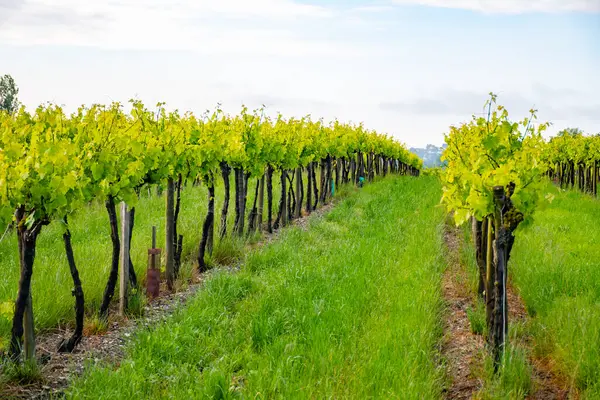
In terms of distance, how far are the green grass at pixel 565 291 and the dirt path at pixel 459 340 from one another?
2.21ft

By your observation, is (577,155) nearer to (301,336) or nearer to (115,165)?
(301,336)

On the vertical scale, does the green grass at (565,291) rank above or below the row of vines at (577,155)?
below

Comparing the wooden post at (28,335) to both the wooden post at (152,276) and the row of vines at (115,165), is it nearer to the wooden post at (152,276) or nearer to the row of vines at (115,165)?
the row of vines at (115,165)

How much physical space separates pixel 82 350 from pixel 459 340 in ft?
12.7

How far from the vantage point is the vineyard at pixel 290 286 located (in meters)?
5.01

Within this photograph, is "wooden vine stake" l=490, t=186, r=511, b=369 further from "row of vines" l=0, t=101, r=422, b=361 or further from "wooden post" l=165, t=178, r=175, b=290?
"wooden post" l=165, t=178, r=175, b=290

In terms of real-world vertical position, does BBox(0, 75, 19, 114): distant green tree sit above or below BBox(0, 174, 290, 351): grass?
above

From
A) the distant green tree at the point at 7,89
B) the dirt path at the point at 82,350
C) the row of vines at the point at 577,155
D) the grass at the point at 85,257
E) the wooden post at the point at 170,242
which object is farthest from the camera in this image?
the distant green tree at the point at 7,89

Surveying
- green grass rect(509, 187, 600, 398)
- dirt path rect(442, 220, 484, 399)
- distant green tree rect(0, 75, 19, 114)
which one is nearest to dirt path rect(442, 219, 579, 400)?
dirt path rect(442, 220, 484, 399)

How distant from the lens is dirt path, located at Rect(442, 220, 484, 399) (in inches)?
205

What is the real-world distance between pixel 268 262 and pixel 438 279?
9.16 feet

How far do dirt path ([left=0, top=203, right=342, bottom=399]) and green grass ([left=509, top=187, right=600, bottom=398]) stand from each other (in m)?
4.13

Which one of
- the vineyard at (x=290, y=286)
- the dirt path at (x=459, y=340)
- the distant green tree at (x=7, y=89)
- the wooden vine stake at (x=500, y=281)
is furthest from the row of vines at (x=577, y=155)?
the distant green tree at (x=7, y=89)

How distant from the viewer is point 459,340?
20.5 ft
